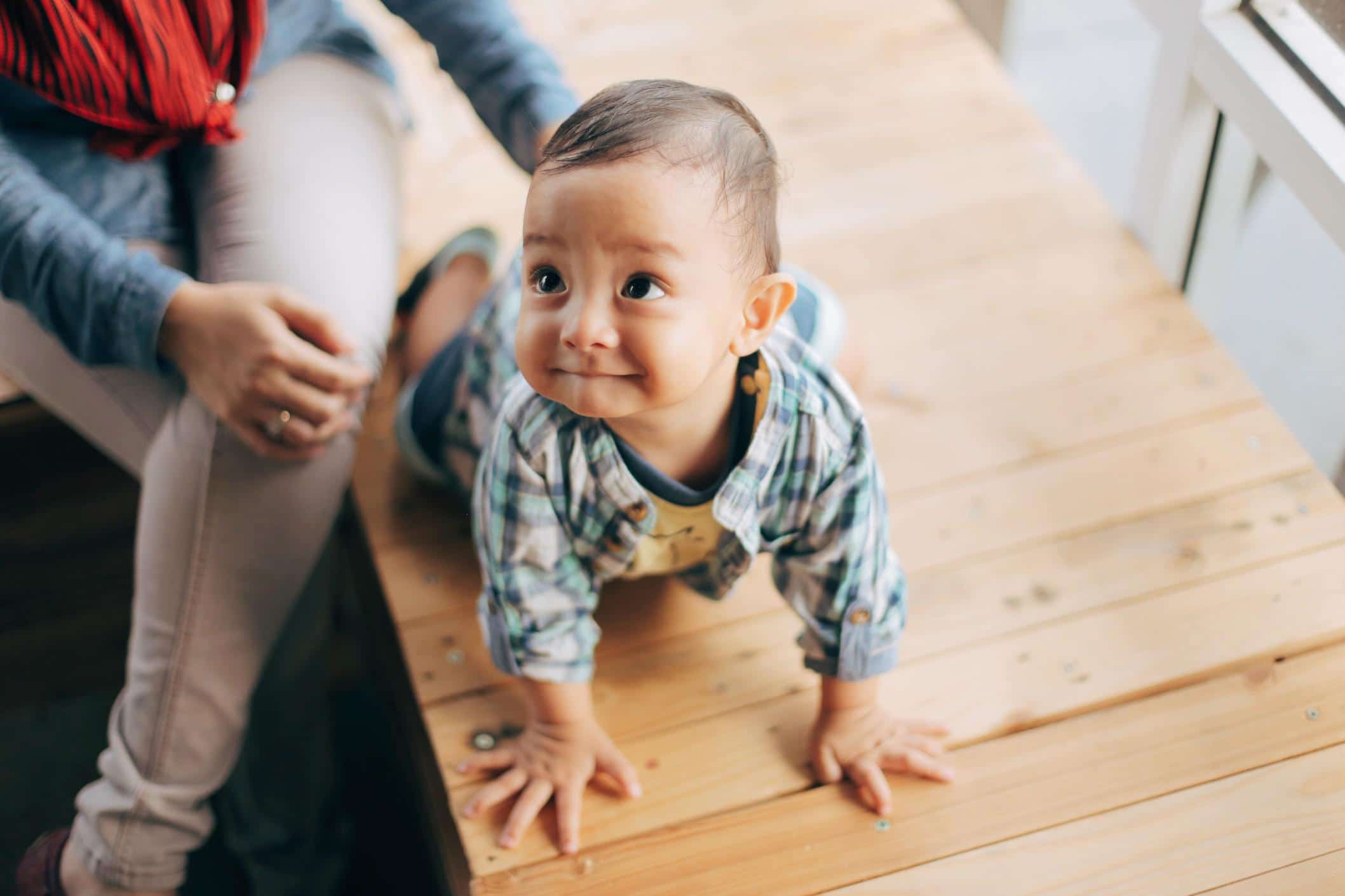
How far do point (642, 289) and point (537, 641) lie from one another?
325mm

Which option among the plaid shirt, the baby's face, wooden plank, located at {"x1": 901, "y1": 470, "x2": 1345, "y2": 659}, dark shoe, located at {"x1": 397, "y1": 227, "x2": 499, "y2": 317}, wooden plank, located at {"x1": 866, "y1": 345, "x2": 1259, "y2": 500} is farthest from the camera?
dark shoe, located at {"x1": 397, "y1": 227, "x2": 499, "y2": 317}

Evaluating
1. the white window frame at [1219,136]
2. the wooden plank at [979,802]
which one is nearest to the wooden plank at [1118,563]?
the wooden plank at [979,802]

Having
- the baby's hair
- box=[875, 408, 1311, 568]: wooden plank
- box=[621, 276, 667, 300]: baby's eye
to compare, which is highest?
the baby's hair

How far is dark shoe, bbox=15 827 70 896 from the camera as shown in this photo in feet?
3.41

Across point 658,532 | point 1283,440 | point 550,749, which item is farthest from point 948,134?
point 550,749

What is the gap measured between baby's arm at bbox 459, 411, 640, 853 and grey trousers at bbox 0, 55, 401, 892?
19 cm

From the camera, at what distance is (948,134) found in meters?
1.46

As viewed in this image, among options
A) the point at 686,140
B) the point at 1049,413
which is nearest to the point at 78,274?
the point at 686,140

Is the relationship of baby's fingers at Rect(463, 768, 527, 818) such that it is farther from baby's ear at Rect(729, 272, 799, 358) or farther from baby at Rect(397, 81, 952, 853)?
baby's ear at Rect(729, 272, 799, 358)

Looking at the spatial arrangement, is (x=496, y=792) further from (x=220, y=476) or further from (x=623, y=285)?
(x=623, y=285)

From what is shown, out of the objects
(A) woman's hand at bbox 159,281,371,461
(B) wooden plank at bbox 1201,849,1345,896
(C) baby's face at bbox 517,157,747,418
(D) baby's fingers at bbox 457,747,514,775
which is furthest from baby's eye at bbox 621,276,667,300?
(B) wooden plank at bbox 1201,849,1345,896

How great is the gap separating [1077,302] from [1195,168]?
0.17 m

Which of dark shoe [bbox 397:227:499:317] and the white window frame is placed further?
dark shoe [bbox 397:227:499:317]

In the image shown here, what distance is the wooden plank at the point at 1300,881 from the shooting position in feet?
2.95
